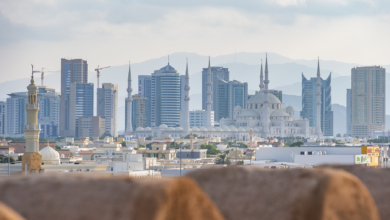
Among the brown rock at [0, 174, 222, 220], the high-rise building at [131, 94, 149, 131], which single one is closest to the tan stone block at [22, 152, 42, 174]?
the brown rock at [0, 174, 222, 220]

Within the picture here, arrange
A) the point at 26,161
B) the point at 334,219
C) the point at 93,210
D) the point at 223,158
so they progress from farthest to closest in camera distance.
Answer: the point at 223,158 < the point at 26,161 < the point at 334,219 < the point at 93,210

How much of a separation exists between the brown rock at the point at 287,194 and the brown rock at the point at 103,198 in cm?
53

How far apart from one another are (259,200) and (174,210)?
36.8 inches

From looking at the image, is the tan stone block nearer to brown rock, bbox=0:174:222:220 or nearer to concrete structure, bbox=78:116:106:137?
brown rock, bbox=0:174:222:220

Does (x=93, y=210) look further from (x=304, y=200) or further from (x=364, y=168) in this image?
(x=364, y=168)

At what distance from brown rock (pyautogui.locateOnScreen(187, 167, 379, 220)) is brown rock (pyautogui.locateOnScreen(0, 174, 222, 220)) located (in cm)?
53

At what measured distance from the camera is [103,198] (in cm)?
378

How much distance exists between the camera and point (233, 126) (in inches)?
5340

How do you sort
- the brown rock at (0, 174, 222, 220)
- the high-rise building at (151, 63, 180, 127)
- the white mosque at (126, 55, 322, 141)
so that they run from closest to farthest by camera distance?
the brown rock at (0, 174, 222, 220), the white mosque at (126, 55, 322, 141), the high-rise building at (151, 63, 180, 127)

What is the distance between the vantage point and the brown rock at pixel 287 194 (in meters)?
Answer: 4.23

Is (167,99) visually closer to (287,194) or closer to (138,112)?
(138,112)

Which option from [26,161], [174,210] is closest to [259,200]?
[174,210]

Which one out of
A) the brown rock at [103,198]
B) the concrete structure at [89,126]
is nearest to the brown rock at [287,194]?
the brown rock at [103,198]

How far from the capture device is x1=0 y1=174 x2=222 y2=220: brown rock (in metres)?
3.67
